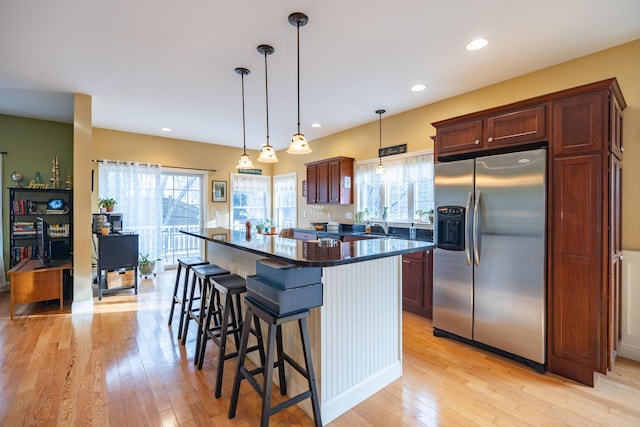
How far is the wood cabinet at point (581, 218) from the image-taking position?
7.06 feet

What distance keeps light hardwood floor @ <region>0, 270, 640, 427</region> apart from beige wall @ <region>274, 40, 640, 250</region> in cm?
150

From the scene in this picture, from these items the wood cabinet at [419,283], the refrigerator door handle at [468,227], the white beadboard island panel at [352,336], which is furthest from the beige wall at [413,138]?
the white beadboard island panel at [352,336]

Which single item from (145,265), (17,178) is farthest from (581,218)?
(17,178)

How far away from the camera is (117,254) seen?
4441 mm

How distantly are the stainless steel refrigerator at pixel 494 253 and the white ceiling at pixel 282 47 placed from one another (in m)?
1.04

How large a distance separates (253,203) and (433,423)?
603cm

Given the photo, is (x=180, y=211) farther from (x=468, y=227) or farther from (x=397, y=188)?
(x=468, y=227)

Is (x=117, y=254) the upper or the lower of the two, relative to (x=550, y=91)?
lower

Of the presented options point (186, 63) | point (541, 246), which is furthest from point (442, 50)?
point (186, 63)

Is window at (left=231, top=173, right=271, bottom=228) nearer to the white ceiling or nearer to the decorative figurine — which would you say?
the white ceiling

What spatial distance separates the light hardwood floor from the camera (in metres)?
1.85

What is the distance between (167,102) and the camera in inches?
159

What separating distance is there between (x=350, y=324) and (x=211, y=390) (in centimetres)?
114

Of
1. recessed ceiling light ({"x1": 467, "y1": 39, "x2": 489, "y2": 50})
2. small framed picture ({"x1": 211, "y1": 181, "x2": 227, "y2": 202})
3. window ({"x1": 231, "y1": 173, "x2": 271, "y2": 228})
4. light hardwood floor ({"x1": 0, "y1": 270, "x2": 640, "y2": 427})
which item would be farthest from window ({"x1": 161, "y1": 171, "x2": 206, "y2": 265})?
recessed ceiling light ({"x1": 467, "y1": 39, "x2": 489, "y2": 50})
